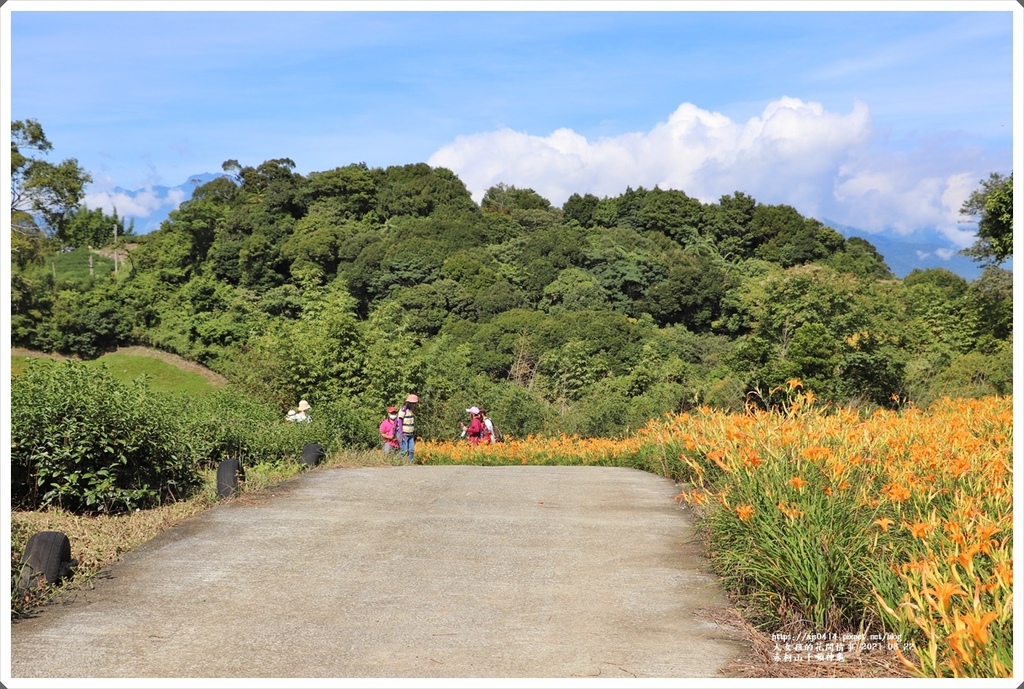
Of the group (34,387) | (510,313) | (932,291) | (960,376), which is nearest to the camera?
(34,387)

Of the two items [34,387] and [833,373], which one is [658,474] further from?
[833,373]

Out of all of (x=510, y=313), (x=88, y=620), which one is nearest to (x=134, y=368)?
(x=510, y=313)

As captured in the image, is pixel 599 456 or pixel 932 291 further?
pixel 932 291

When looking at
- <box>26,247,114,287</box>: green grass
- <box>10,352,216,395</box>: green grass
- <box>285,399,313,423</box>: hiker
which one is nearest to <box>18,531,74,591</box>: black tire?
<box>285,399,313,423</box>: hiker

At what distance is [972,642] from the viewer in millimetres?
3023

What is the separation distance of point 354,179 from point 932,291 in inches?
1962

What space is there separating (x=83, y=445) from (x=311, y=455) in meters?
3.49

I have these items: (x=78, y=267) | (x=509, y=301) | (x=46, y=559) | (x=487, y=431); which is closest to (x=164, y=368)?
(x=78, y=267)

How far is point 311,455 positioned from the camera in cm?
1022

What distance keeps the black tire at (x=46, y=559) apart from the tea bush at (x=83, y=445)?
1.78 m

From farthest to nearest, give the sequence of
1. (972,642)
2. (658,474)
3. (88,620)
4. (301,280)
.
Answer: (301,280) < (658,474) < (88,620) < (972,642)

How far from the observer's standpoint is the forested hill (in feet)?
93.8

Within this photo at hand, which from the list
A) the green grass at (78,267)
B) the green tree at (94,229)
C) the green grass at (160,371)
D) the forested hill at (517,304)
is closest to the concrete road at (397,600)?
the forested hill at (517,304)

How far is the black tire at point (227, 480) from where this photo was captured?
741 cm
